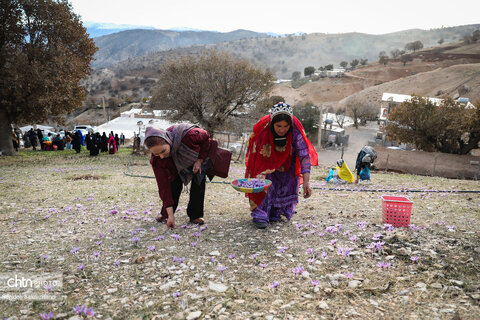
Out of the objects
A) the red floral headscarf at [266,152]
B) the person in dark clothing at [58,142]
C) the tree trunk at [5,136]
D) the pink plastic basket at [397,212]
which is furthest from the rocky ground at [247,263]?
the person in dark clothing at [58,142]

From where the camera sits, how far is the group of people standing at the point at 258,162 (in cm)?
500

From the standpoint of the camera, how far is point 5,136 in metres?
19.1

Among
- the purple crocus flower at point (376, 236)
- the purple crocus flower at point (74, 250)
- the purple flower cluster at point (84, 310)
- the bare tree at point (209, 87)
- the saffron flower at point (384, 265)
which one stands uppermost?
the bare tree at point (209, 87)

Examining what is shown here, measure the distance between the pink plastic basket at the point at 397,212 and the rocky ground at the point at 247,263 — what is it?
0.16 m

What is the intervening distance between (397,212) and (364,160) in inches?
241

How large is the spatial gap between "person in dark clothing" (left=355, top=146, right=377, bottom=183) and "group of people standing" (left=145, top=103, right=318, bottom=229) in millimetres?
5946

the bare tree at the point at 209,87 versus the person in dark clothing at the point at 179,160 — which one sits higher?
the bare tree at the point at 209,87

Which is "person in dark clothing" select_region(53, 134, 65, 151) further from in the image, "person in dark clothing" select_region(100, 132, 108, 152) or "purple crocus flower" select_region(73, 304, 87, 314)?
"purple crocus flower" select_region(73, 304, 87, 314)

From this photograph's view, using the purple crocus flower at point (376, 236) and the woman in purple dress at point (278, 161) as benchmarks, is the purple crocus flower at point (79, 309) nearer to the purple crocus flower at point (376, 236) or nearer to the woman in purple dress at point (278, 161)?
the woman in purple dress at point (278, 161)

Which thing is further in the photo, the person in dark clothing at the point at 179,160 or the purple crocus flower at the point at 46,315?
the person in dark clothing at the point at 179,160

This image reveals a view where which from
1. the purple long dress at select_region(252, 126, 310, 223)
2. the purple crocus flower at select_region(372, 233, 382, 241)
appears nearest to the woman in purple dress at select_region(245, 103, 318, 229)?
the purple long dress at select_region(252, 126, 310, 223)

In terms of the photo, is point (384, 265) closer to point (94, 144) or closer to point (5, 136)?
point (94, 144)

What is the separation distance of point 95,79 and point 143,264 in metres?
121

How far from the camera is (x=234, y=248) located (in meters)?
4.50
